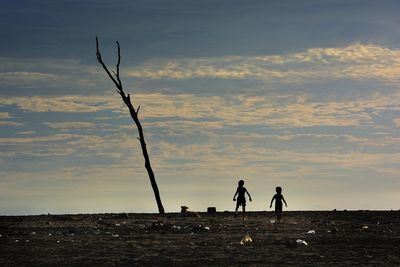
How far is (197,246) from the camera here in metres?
17.0

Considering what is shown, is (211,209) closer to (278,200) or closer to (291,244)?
(278,200)

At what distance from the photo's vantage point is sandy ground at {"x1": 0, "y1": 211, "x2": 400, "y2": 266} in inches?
561

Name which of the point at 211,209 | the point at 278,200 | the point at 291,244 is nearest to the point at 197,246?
the point at 291,244

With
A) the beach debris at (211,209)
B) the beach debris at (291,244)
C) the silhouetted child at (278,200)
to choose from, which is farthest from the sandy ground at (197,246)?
the beach debris at (211,209)

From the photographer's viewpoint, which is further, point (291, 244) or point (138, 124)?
point (138, 124)

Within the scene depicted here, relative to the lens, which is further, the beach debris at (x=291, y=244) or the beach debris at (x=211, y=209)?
the beach debris at (x=211, y=209)

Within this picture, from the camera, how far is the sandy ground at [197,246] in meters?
14.2

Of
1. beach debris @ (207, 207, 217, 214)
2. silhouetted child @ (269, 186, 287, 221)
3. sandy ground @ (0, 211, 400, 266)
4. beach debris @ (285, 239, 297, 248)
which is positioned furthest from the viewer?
beach debris @ (207, 207, 217, 214)

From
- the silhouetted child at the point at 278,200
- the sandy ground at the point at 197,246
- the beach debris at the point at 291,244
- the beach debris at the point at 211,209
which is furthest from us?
the beach debris at the point at 211,209

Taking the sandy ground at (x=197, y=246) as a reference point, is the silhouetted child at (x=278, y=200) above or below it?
above

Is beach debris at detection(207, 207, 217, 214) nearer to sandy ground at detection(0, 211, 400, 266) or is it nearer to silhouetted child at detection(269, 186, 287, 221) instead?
silhouetted child at detection(269, 186, 287, 221)

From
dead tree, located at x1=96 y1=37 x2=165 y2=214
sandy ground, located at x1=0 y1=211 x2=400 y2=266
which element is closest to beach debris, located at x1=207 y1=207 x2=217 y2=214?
dead tree, located at x1=96 y1=37 x2=165 y2=214

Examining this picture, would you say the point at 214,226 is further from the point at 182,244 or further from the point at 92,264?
the point at 92,264

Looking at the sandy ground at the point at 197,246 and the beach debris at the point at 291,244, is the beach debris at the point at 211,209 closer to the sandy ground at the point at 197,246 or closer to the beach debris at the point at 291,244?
the sandy ground at the point at 197,246
